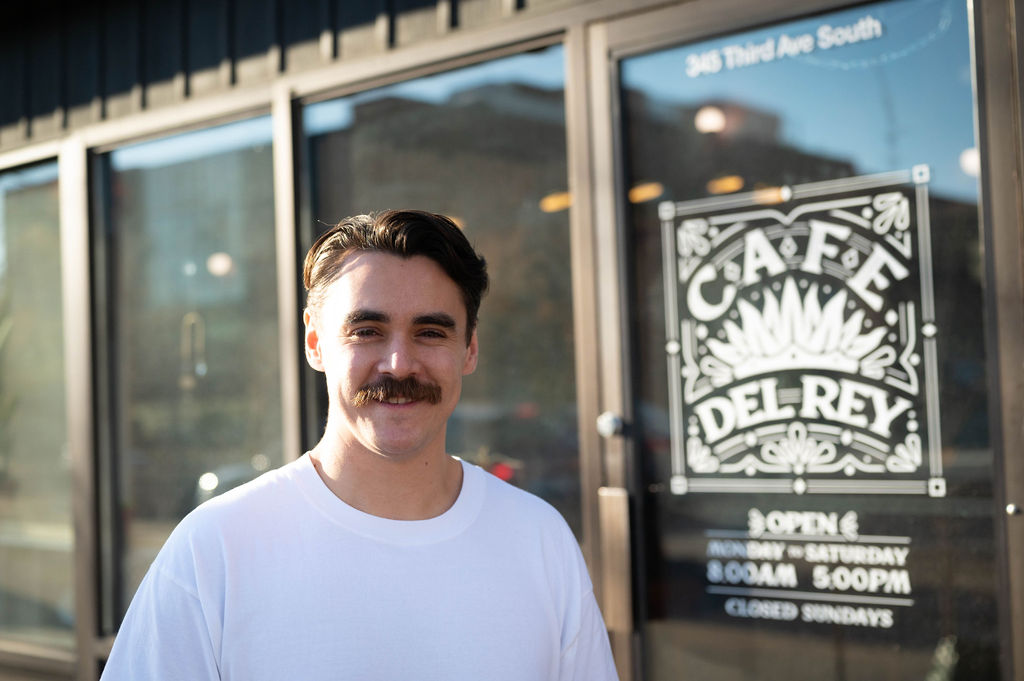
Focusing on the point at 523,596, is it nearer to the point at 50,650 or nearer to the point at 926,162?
the point at 926,162

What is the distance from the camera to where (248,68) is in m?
4.64

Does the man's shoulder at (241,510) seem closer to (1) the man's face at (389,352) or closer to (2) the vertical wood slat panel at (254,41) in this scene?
(1) the man's face at (389,352)

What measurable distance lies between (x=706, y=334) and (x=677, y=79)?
0.87 metres

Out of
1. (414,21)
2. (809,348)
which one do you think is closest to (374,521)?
(809,348)

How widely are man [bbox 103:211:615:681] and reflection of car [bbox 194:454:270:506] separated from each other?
276cm

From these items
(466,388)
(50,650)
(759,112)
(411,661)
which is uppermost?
(759,112)

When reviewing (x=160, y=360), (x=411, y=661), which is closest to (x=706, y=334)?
(x=411, y=661)

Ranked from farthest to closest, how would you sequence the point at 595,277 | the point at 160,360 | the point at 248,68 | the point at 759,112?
1. the point at 160,360
2. the point at 248,68
3. the point at 595,277
4. the point at 759,112

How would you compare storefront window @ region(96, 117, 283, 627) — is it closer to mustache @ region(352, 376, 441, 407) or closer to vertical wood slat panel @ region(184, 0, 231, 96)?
vertical wood slat panel @ region(184, 0, 231, 96)

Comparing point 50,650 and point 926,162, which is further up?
point 926,162

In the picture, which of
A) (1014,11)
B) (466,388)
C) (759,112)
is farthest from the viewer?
(466,388)

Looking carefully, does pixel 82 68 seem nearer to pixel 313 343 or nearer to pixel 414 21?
pixel 414 21

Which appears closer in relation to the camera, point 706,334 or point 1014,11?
point 1014,11

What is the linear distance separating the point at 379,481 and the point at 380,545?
0.41 ft
